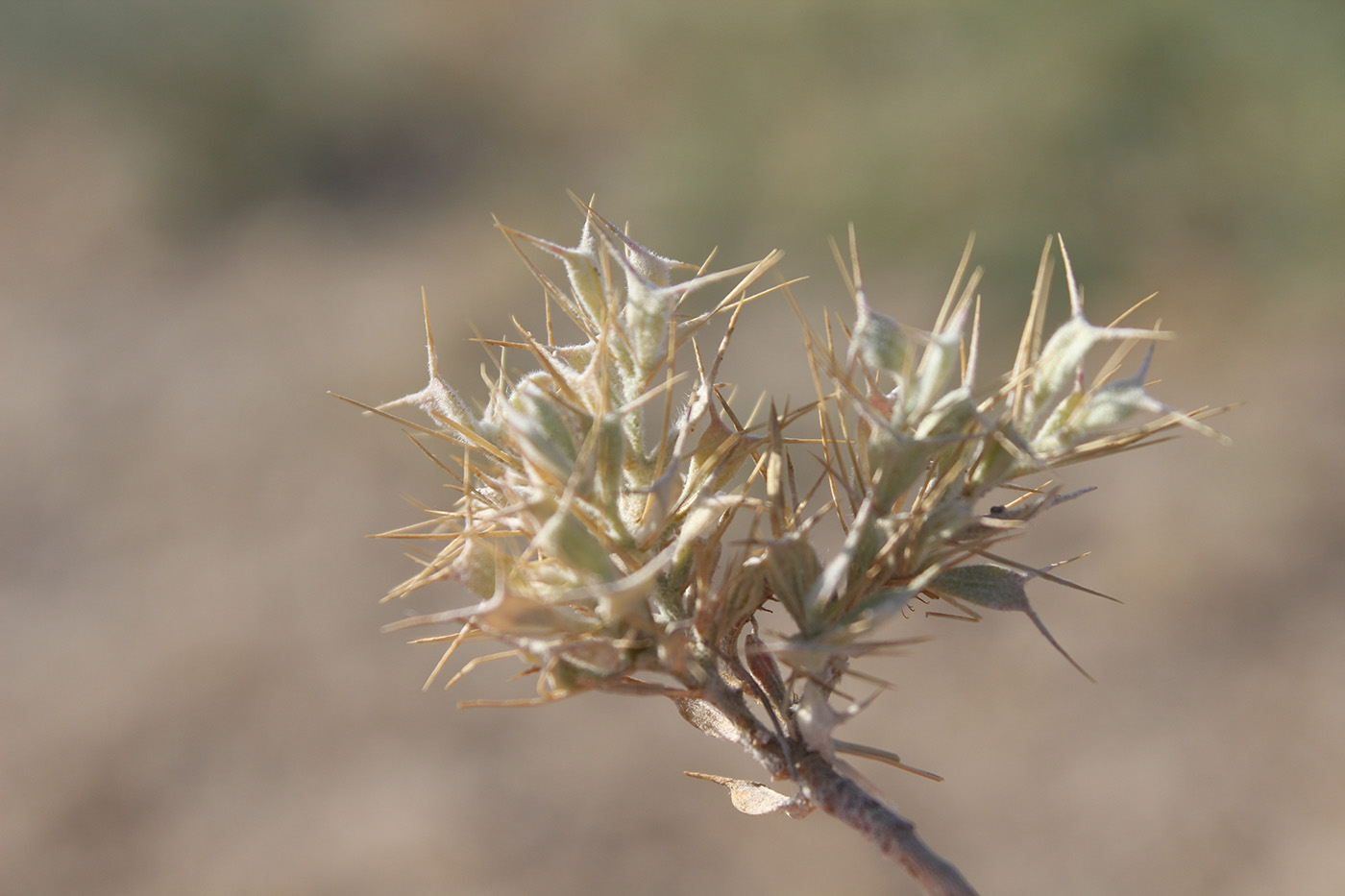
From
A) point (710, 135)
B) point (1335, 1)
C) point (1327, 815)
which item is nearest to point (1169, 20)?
point (1335, 1)

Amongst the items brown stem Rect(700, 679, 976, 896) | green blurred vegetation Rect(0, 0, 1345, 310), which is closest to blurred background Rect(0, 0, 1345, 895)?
green blurred vegetation Rect(0, 0, 1345, 310)

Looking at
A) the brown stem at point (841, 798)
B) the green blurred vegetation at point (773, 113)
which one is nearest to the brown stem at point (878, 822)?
the brown stem at point (841, 798)

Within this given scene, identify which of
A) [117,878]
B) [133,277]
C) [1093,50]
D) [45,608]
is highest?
[1093,50]

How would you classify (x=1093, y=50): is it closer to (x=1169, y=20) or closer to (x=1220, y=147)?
(x=1169, y=20)

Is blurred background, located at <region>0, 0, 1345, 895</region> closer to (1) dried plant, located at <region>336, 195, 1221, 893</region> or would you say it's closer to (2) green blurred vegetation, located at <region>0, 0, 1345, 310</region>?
(2) green blurred vegetation, located at <region>0, 0, 1345, 310</region>

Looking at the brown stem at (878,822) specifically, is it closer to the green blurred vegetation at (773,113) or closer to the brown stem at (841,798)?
the brown stem at (841,798)

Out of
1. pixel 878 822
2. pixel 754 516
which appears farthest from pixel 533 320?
pixel 878 822
